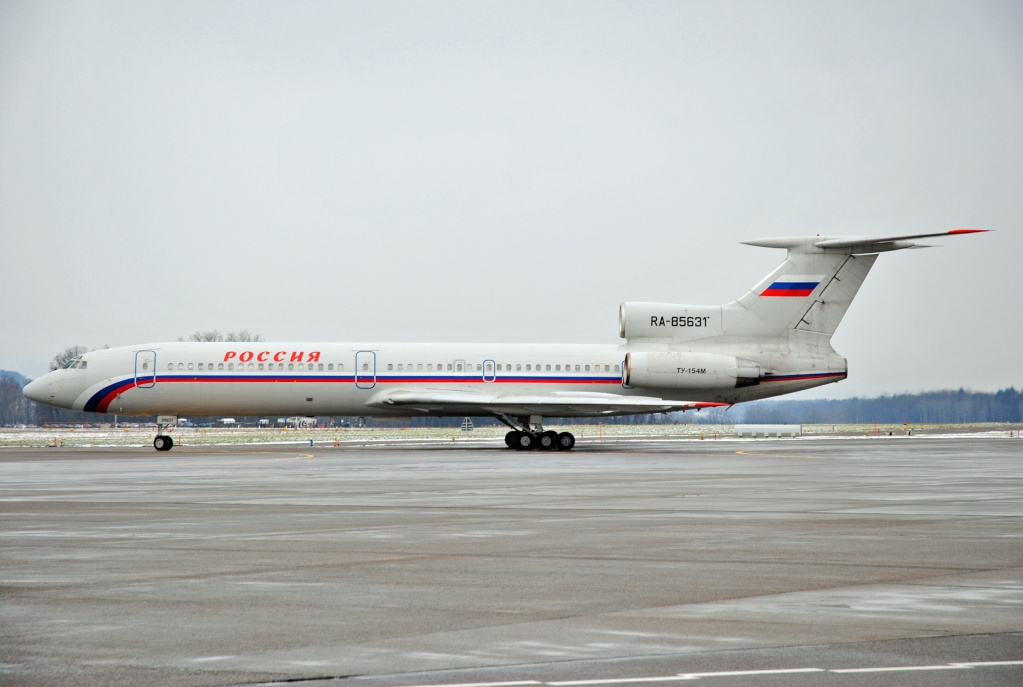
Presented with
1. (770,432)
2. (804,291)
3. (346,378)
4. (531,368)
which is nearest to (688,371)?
(804,291)

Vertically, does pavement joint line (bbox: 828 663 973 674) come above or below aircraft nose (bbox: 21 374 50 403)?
below

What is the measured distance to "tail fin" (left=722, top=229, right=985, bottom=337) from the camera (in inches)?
1652

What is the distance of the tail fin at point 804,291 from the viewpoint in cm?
4197

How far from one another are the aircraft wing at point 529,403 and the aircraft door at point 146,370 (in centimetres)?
830

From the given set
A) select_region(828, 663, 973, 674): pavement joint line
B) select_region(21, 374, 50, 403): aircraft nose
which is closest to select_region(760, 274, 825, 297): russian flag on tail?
select_region(21, 374, 50, 403): aircraft nose

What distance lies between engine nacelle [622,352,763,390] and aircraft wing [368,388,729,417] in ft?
2.46

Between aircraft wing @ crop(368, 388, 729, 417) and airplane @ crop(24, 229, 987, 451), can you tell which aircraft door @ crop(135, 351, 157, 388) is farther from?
aircraft wing @ crop(368, 388, 729, 417)

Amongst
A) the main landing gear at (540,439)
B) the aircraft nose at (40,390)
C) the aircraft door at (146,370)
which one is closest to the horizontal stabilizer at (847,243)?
the main landing gear at (540,439)

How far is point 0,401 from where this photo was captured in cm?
18062

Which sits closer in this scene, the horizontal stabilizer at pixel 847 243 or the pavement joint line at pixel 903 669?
the pavement joint line at pixel 903 669

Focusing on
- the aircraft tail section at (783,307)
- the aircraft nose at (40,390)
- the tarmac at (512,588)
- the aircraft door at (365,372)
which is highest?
the aircraft tail section at (783,307)

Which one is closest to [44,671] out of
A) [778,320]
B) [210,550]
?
[210,550]

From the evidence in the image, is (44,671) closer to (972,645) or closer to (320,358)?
(972,645)

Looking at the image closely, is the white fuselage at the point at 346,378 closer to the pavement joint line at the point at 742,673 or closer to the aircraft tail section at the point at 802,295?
the aircraft tail section at the point at 802,295
